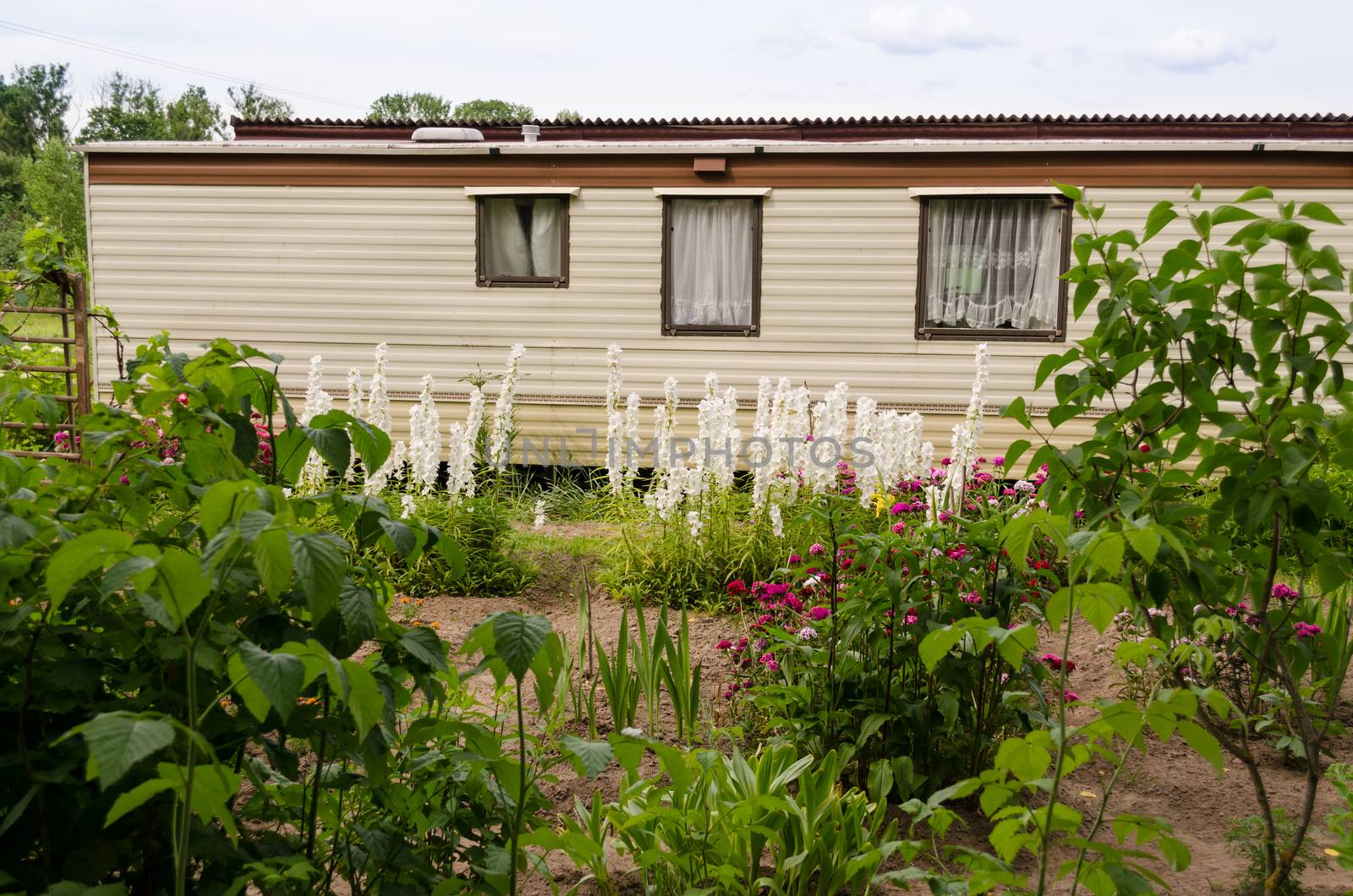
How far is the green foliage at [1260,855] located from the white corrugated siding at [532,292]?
18.7 ft

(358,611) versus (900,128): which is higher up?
(900,128)

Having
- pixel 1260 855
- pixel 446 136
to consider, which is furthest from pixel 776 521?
pixel 446 136

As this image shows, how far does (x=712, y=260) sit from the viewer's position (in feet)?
27.7

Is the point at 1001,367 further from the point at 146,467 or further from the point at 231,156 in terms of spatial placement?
the point at 146,467

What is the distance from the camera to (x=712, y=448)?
229 inches

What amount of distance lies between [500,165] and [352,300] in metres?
1.61

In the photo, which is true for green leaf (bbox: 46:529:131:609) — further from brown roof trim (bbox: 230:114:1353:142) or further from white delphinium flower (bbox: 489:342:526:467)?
brown roof trim (bbox: 230:114:1353:142)

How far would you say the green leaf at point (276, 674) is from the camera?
3.94 ft

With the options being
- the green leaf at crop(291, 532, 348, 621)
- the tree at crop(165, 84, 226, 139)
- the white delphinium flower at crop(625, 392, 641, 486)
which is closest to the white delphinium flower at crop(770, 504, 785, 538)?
the white delphinium flower at crop(625, 392, 641, 486)

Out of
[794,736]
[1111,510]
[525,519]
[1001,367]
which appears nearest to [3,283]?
[525,519]

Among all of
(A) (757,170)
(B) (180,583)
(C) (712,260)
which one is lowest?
(B) (180,583)

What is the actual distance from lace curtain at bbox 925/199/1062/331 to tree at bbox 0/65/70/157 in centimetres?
5065

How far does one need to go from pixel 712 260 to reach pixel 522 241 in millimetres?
1491

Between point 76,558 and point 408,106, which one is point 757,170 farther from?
point 408,106
